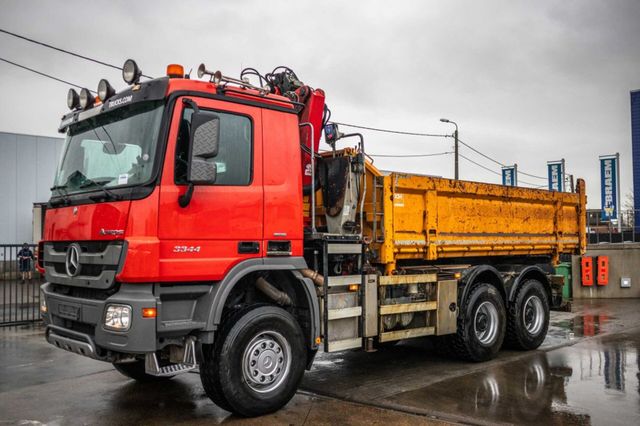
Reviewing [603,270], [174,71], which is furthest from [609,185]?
[174,71]

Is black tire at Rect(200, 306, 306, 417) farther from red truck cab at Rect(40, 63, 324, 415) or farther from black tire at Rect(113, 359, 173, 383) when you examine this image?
black tire at Rect(113, 359, 173, 383)

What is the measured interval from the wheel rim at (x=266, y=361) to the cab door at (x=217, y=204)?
781mm

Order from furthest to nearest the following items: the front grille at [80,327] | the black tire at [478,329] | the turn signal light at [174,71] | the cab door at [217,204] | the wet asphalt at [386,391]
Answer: the black tire at [478,329] < the wet asphalt at [386,391] < the turn signal light at [174,71] < the front grille at [80,327] < the cab door at [217,204]

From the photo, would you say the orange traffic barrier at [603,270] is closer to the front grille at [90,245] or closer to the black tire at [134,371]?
the black tire at [134,371]

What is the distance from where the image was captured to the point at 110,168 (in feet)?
17.9

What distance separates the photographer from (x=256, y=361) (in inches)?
220

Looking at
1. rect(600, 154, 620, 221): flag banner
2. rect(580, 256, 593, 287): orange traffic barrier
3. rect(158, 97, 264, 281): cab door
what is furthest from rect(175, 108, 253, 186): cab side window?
rect(600, 154, 620, 221): flag banner

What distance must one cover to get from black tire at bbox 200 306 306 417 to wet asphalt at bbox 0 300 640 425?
0.22m

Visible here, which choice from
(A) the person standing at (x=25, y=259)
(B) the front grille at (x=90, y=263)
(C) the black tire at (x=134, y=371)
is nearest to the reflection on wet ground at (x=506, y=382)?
(C) the black tire at (x=134, y=371)

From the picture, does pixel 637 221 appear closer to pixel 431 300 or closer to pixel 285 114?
pixel 431 300

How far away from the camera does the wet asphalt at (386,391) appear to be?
5.66 meters

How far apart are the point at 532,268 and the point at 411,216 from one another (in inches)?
117

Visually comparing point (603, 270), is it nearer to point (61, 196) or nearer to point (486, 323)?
point (486, 323)

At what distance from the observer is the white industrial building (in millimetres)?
25703
